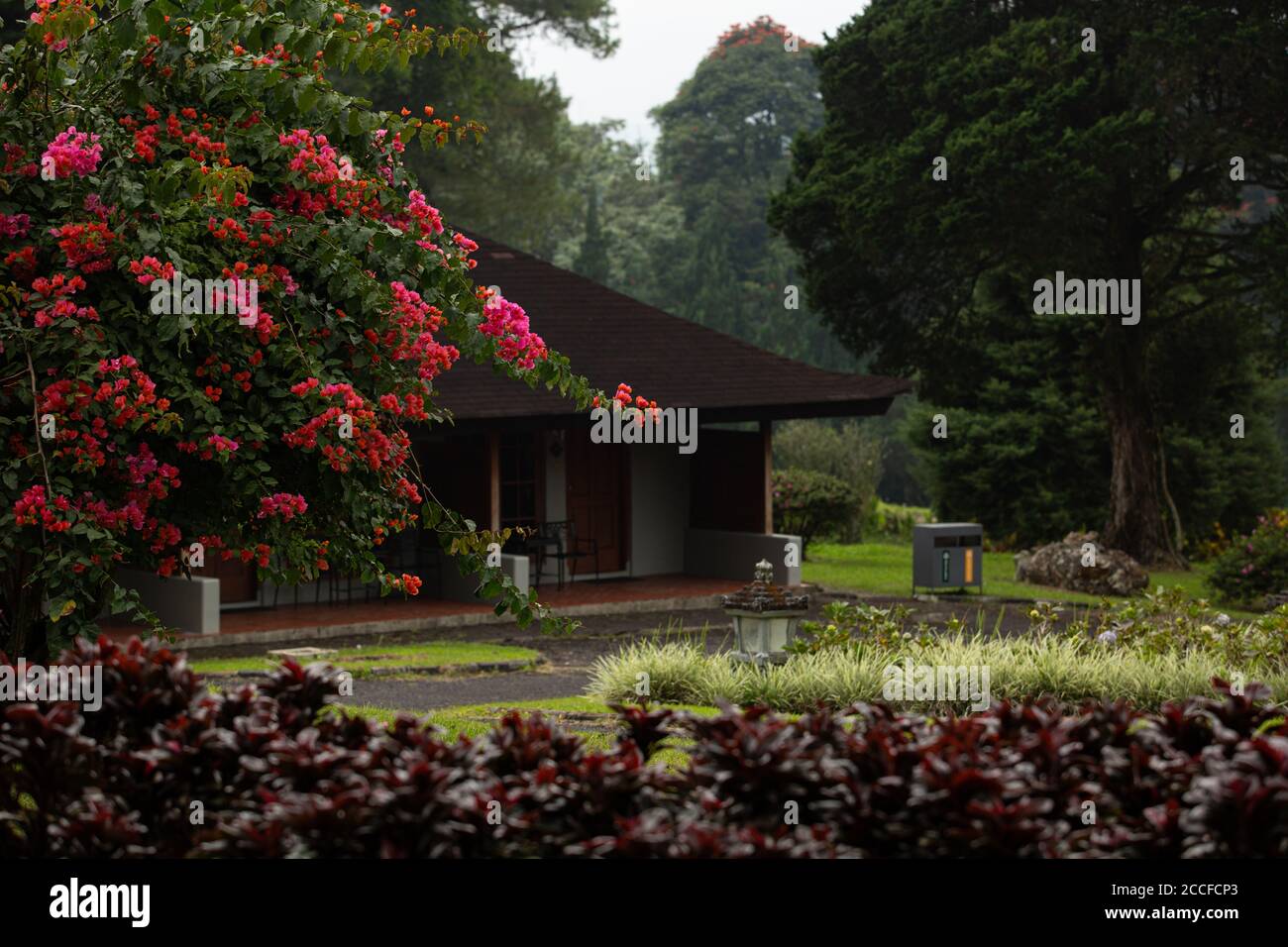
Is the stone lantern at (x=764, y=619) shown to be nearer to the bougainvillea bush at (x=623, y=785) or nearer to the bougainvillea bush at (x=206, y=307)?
the bougainvillea bush at (x=206, y=307)

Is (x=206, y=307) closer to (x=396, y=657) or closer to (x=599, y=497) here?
(x=396, y=657)

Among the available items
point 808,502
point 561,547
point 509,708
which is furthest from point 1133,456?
point 509,708

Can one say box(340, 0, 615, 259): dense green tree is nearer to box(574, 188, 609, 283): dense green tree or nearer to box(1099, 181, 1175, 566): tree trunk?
box(574, 188, 609, 283): dense green tree

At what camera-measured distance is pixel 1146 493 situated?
30.8 metres

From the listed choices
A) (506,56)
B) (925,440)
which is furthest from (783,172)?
(925,440)

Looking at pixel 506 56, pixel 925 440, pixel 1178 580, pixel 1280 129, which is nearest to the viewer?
pixel 1280 129

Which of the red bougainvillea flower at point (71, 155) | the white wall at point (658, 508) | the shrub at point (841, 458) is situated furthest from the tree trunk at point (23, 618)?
the shrub at point (841, 458)

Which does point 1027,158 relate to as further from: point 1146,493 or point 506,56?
point 506,56

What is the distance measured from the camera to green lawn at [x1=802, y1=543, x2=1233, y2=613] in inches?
1063

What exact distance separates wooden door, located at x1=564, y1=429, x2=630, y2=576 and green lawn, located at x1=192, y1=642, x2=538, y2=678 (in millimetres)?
6158

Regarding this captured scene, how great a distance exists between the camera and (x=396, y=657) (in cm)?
1853

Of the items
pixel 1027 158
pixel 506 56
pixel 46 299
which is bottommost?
pixel 46 299

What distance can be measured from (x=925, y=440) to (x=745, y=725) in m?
31.1

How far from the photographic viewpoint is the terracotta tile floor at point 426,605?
21359 millimetres
